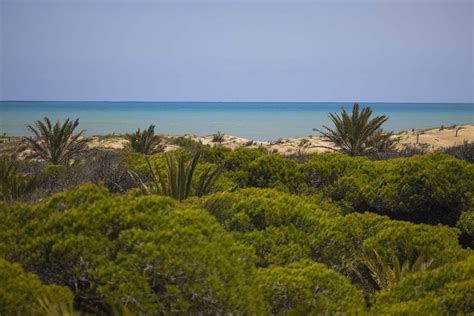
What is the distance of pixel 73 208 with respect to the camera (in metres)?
5.11

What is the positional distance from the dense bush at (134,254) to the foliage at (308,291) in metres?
0.35

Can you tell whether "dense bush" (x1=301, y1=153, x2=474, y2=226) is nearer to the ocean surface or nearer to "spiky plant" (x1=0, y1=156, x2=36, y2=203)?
"spiky plant" (x1=0, y1=156, x2=36, y2=203)

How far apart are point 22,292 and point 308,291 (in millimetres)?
2380

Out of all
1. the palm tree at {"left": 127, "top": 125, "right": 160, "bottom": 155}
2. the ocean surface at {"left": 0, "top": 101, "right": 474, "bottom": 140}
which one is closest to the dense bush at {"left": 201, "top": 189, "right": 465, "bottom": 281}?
the palm tree at {"left": 127, "top": 125, "right": 160, "bottom": 155}

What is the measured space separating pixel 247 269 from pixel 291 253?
1.25m

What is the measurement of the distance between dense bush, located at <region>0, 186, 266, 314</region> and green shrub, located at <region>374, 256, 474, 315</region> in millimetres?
1292

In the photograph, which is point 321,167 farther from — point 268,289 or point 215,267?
point 215,267

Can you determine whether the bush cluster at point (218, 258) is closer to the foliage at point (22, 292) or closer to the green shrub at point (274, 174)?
the foliage at point (22, 292)

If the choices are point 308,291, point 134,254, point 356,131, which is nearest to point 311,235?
point 308,291

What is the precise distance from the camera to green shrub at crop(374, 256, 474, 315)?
16.4 feet

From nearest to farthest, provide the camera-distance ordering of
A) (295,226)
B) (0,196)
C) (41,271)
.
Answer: (41,271)
(295,226)
(0,196)

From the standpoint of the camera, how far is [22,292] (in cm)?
439

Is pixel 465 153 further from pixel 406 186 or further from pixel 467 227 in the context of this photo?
pixel 467 227

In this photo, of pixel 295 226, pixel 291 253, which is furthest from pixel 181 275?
pixel 295 226
